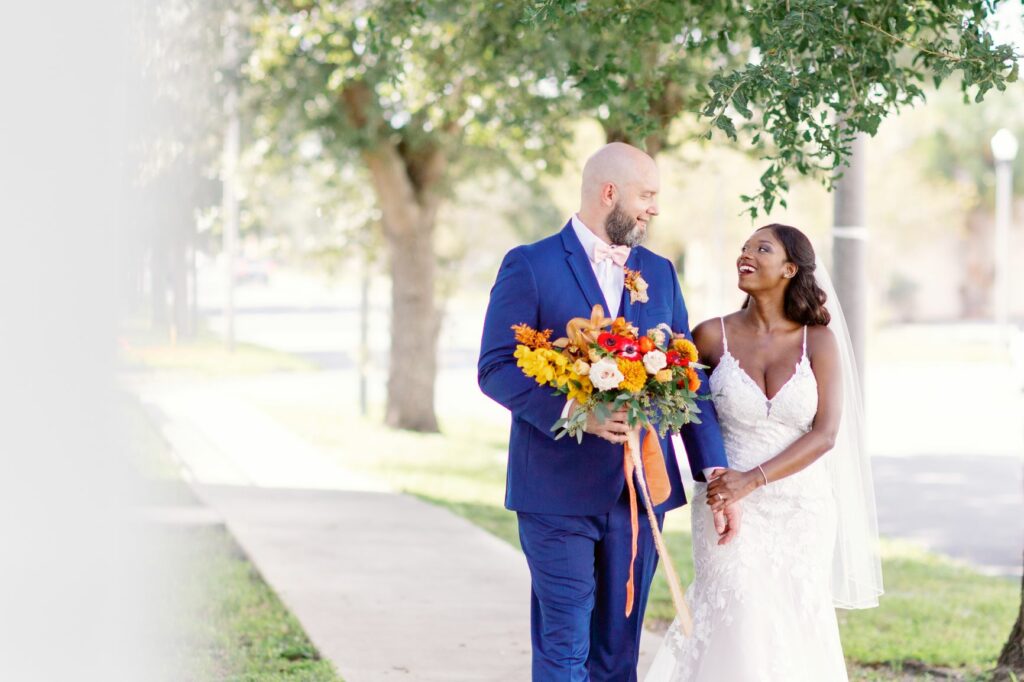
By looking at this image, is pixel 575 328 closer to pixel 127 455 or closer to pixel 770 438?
pixel 770 438

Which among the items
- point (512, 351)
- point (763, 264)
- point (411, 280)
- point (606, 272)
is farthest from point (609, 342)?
point (411, 280)

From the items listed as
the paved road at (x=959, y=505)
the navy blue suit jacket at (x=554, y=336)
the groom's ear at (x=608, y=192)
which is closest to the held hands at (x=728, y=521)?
the navy blue suit jacket at (x=554, y=336)

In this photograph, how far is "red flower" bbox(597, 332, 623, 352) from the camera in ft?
14.1

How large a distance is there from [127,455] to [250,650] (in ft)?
8.41

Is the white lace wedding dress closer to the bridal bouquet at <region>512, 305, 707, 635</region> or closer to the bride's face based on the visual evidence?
the bride's face

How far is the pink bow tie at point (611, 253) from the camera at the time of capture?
462 centimetres

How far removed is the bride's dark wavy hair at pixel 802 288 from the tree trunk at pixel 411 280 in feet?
43.7

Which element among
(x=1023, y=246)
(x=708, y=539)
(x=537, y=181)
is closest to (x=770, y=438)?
(x=708, y=539)

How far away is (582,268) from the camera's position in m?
4.69

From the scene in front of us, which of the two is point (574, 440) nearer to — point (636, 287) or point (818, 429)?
point (636, 287)

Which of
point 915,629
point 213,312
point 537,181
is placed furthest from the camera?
point 537,181

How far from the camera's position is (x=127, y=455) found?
4.95 meters

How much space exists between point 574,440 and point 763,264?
101 centimetres

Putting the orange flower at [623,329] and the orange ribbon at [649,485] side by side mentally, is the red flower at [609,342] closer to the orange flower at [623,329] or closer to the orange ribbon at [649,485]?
the orange flower at [623,329]
